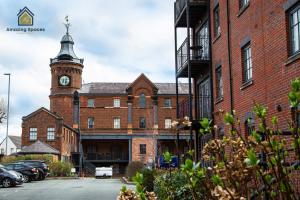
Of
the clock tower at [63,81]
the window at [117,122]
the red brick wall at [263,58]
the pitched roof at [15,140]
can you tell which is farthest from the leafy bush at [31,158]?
the pitched roof at [15,140]

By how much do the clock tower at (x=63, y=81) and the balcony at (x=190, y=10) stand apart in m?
51.5

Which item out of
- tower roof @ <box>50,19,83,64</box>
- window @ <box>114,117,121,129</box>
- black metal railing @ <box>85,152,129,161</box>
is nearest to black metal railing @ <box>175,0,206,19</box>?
black metal railing @ <box>85,152,129,161</box>

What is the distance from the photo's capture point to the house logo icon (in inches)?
1558

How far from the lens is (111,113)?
7025 centimetres

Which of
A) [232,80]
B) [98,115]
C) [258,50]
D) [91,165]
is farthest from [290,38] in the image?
[98,115]

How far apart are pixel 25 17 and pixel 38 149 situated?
1892 centimetres

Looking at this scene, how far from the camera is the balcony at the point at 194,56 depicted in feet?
63.6

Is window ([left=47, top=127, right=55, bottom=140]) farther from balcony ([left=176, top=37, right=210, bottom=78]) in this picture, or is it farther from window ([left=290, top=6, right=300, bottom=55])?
window ([left=290, top=6, right=300, bottom=55])

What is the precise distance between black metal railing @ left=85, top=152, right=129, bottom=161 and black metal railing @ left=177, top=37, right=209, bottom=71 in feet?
148

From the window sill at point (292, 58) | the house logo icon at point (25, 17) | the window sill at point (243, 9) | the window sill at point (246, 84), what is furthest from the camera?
the house logo icon at point (25, 17)

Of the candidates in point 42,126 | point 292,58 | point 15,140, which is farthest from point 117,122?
point 292,58

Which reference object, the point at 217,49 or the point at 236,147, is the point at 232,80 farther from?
the point at 236,147

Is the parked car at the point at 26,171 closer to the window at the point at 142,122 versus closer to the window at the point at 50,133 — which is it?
the window at the point at 50,133

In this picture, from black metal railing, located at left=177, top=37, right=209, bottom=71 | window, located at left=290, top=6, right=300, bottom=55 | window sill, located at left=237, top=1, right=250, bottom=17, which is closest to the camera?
window, located at left=290, top=6, right=300, bottom=55
